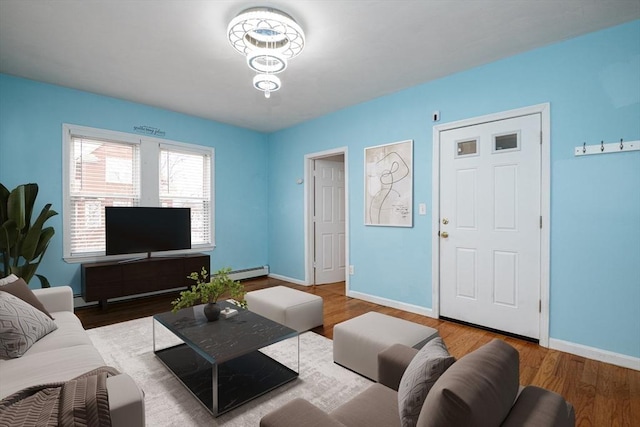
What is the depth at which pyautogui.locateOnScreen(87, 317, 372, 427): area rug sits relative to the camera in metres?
1.77

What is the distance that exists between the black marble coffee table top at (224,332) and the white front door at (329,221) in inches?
105

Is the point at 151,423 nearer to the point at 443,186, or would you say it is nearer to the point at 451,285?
the point at 451,285

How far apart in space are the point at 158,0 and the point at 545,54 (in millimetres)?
3260

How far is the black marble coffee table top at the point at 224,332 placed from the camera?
72.7 inches

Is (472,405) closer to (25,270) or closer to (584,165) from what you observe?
(584,165)

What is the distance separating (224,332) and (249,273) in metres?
3.44

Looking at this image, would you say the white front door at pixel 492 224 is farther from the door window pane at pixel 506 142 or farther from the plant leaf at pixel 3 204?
the plant leaf at pixel 3 204

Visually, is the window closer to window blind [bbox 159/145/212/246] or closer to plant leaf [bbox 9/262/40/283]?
window blind [bbox 159/145/212/246]

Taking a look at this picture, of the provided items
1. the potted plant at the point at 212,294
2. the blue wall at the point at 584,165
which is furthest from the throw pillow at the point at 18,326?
the blue wall at the point at 584,165

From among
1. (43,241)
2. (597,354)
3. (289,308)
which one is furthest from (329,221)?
(43,241)

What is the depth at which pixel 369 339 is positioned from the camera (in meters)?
2.16

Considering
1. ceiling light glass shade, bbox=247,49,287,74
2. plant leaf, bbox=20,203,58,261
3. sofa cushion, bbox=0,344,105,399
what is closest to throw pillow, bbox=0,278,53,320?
sofa cushion, bbox=0,344,105,399

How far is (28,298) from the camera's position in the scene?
208cm

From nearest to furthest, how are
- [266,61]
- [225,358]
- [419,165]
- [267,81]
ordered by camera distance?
[225,358] < [266,61] < [267,81] < [419,165]
